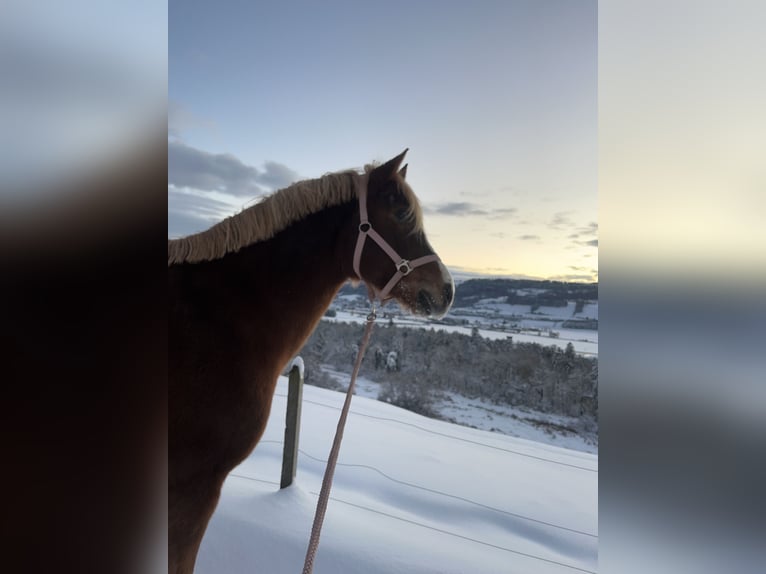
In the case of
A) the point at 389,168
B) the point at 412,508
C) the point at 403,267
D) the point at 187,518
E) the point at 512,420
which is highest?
the point at 389,168

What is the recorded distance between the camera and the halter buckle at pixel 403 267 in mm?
1250

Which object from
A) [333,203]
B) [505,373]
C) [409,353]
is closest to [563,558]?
[333,203]

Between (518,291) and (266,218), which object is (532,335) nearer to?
(518,291)

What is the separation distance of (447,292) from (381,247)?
0.27 m

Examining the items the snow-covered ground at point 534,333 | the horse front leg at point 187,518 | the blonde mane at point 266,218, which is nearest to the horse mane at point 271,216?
the blonde mane at point 266,218

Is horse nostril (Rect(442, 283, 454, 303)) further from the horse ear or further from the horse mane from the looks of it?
the horse ear

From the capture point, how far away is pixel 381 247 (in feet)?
4.08

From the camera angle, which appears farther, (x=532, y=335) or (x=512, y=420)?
(x=512, y=420)

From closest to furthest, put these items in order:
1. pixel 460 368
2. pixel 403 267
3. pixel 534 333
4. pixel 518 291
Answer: pixel 403 267, pixel 518 291, pixel 534 333, pixel 460 368

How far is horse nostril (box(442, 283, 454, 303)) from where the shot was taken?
4.24 ft

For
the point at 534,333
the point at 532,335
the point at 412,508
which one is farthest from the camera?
the point at 532,335

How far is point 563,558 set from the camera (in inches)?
78.3

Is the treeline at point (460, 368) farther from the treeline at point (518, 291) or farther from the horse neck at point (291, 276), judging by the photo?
the horse neck at point (291, 276)

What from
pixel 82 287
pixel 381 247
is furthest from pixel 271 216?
pixel 82 287
